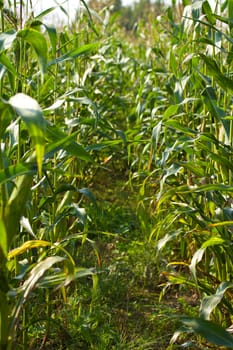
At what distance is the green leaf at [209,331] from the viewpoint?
189 centimetres

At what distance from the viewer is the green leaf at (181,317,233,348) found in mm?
1888

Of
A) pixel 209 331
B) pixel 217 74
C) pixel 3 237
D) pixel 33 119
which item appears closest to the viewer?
pixel 33 119

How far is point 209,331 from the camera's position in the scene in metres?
1.90

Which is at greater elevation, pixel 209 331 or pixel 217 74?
pixel 217 74

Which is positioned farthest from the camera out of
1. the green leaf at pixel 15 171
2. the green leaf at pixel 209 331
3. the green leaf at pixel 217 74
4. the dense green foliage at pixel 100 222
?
the green leaf at pixel 217 74

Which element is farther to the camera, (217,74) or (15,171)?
(217,74)

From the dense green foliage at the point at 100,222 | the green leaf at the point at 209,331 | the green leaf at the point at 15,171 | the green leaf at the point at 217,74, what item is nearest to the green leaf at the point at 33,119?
the dense green foliage at the point at 100,222

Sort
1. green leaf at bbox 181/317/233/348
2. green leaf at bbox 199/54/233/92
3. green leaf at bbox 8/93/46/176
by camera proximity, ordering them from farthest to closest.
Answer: green leaf at bbox 199/54/233/92 → green leaf at bbox 181/317/233/348 → green leaf at bbox 8/93/46/176

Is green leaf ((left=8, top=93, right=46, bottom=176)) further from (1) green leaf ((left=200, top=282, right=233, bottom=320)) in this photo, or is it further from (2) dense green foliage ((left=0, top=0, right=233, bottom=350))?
(1) green leaf ((left=200, top=282, right=233, bottom=320))

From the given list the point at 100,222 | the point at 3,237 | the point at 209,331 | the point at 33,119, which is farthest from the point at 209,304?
the point at 100,222

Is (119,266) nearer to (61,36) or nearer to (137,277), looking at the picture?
(137,277)

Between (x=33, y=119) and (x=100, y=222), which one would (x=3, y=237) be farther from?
(x=100, y=222)

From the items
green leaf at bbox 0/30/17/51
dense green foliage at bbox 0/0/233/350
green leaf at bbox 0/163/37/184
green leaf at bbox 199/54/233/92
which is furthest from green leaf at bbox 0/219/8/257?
green leaf at bbox 199/54/233/92

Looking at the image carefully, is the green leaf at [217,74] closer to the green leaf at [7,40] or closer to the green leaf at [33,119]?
the green leaf at [7,40]
